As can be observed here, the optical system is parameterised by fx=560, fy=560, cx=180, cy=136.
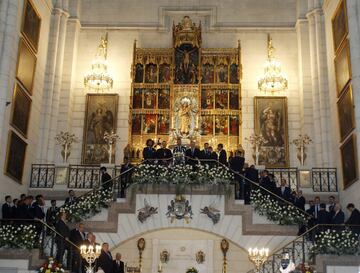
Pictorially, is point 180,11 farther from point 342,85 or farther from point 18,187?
point 18,187

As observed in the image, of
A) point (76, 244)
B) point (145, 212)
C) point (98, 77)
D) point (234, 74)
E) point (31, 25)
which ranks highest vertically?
point (31, 25)

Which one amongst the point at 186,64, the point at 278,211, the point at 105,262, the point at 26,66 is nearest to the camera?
the point at 105,262

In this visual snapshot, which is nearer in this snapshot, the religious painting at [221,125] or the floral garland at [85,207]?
the floral garland at [85,207]

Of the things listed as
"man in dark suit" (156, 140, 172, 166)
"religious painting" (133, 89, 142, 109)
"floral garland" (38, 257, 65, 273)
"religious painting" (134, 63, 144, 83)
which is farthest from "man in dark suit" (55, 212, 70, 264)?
"religious painting" (134, 63, 144, 83)

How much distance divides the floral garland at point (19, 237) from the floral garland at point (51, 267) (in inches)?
45.4

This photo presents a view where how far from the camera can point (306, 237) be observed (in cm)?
1555

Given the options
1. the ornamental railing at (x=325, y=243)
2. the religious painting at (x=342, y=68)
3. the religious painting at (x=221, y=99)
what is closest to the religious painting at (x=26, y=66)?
the religious painting at (x=221, y=99)

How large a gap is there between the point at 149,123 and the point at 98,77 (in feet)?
9.77

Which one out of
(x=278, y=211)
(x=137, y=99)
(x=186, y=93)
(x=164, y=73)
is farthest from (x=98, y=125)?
(x=278, y=211)

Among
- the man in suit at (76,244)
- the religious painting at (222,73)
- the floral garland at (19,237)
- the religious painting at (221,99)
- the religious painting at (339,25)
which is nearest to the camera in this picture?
the floral garland at (19,237)

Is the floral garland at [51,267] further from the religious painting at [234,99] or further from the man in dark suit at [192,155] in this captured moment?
the religious painting at [234,99]

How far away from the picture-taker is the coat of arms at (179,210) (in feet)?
55.7

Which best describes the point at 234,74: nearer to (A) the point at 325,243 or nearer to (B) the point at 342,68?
(B) the point at 342,68

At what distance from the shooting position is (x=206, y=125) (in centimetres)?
2338
